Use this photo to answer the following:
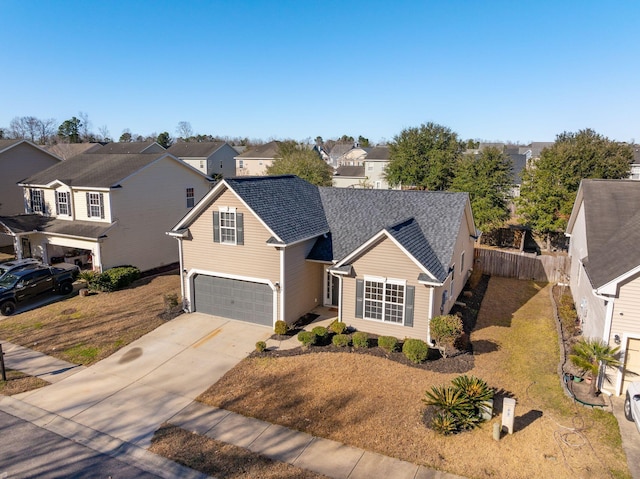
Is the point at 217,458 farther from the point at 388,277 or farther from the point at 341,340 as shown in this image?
the point at 388,277

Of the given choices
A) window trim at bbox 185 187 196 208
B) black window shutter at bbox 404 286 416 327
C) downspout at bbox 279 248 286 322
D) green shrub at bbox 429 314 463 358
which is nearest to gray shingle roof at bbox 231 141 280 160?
window trim at bbox 185 187 196 208

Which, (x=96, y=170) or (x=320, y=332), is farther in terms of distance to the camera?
(x=96, y=170)

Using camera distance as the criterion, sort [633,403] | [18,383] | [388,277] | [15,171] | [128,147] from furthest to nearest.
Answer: [128,147], [15,171], [388,277], [18,383], [633,403]

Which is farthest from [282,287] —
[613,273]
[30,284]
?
[30,284]

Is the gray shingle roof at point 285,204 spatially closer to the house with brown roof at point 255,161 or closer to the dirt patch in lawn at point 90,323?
the dirt patch in lawn at point 90,323

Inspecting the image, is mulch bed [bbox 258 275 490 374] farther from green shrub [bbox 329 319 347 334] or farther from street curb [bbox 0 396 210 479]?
street curb [bbox 0 396 210 479]
